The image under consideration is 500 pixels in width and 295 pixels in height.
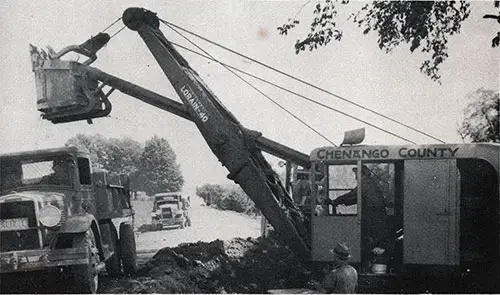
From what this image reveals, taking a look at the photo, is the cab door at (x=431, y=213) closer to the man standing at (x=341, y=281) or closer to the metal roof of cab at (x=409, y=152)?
the metal roof of cab at (x=409, y=152)

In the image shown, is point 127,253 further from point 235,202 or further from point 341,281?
point 235,202

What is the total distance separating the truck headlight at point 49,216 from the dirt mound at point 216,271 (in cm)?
142

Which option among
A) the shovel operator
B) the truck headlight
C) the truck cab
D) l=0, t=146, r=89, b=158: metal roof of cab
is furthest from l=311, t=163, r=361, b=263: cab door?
the truck cab

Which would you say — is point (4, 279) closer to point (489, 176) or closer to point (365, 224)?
point (365, 224)

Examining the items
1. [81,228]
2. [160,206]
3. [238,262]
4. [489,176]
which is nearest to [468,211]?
[489,176]

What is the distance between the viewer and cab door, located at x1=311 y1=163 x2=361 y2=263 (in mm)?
7570

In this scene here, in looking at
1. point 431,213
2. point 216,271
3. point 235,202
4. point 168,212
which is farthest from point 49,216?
point 235,202

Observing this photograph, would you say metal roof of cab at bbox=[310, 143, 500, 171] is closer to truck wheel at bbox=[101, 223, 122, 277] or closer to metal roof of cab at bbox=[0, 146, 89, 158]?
metal roof of cab at bbox=[0, 146, 89, 158]

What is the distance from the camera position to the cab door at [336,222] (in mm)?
7570

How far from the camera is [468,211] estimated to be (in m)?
7.83

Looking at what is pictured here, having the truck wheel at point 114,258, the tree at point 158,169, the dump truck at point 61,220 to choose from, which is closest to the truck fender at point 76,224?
the dump truck at point 61,220

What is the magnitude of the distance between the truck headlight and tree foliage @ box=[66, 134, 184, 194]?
60.0 metres

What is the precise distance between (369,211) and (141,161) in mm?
66507

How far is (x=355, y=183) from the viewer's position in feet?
26.0
